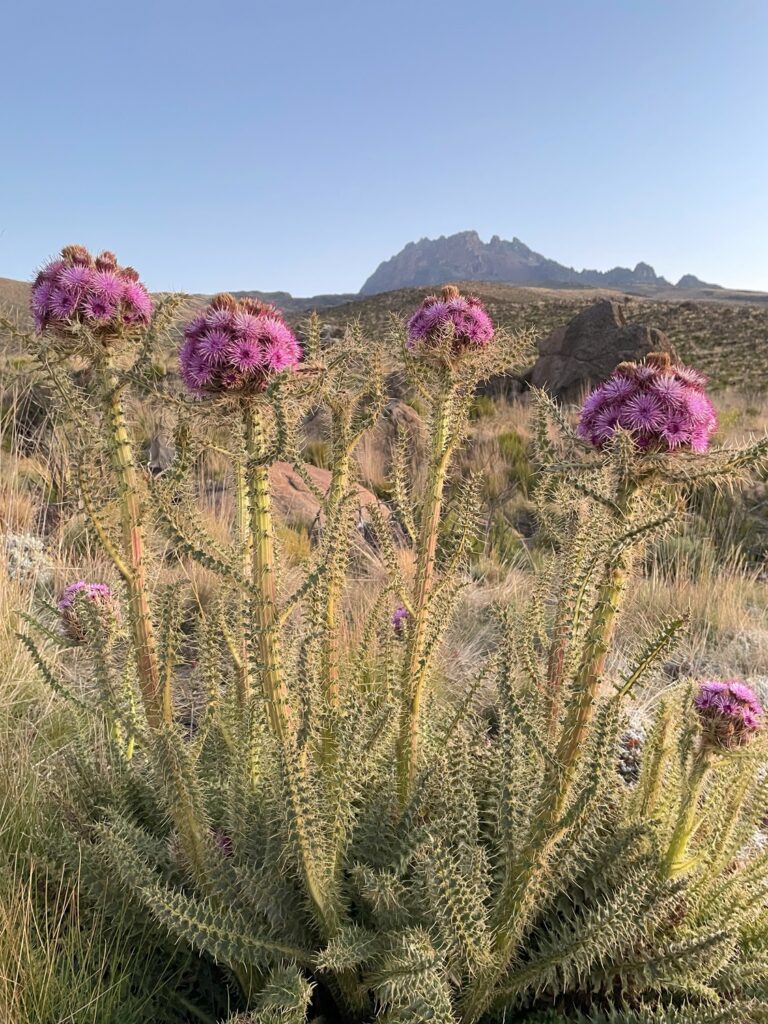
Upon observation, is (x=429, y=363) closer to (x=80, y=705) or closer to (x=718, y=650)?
(x=80, y=705)

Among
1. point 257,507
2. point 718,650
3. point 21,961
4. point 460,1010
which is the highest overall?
point 257,507

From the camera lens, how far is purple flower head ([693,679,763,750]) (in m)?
1.79

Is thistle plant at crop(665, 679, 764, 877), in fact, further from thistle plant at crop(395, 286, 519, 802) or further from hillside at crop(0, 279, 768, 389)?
hillside at crop(0, 279, 768, 389)

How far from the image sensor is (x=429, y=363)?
1.81 metres

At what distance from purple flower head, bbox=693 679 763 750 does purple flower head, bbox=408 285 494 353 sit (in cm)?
117

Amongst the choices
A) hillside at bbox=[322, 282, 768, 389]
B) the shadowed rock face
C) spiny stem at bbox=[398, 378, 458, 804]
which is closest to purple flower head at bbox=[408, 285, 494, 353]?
spiny stem at bbox=[398, 378, 458, 804]

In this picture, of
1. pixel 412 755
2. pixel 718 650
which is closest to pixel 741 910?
pixel 412 755

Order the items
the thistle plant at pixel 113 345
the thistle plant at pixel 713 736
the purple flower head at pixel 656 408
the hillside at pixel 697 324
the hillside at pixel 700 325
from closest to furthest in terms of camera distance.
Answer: the purple flower head at pixel 656 408 < the thistle plant at pixel 113 345 < the thistle plant at pixel 713 736 < the hillside at pixel 697 324 < the hillside at pixel 700 325

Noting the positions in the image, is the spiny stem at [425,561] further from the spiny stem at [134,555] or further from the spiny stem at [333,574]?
the spiny stem at [134,555]

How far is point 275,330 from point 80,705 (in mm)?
1403

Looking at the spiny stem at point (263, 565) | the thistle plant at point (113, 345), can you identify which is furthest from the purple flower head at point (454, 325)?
the thistle plant at point (113, 345)

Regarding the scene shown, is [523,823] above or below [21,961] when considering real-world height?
above

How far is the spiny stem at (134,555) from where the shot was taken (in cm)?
167

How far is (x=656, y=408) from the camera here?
136cm
